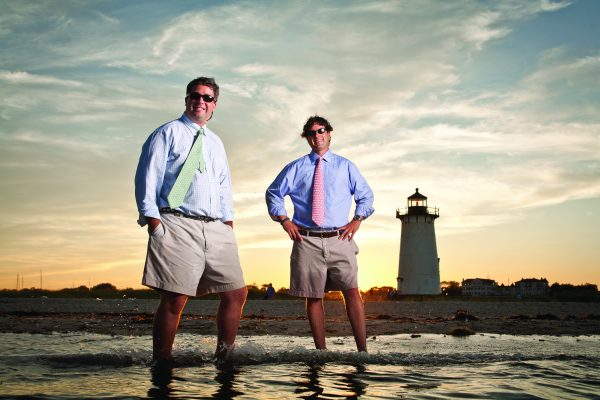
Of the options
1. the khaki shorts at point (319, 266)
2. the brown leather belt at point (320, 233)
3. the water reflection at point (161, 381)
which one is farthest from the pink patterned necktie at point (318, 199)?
the water reflection at point (161, 381)

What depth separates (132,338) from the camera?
7.77 metres

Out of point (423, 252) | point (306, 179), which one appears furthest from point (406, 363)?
point (423, 252)

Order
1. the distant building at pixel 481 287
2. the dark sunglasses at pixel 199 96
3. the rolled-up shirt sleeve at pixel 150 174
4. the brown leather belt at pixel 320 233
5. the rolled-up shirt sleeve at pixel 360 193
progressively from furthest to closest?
1. the distant building at pixel 481 287
2. the rolled-up shirt sleeve at pixel 360 193
3. the brown leather belt at pixel 320 233
4. the dark sunglasses at pixel 199 96
5. the rolled-up shirt sleeve at pixel 150 174

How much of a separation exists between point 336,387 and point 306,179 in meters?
2.64

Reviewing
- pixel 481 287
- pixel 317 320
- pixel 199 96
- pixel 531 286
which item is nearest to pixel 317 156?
pixel 199 96

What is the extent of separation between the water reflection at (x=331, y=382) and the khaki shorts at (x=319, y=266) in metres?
1.04

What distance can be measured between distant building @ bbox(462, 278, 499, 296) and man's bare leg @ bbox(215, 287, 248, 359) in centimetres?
16322

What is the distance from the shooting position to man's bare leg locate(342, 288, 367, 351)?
5778mm

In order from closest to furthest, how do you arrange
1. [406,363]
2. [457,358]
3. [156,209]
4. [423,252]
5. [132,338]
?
[156,209], [406,363], [457,358], [132,338], [423,252]

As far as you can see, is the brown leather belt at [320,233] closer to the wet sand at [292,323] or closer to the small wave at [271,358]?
the small wave at [271,358]

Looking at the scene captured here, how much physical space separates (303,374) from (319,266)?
5.13 feet

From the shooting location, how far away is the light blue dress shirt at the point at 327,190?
19.5 feet

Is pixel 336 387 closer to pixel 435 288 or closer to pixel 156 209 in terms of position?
pixel 156 209

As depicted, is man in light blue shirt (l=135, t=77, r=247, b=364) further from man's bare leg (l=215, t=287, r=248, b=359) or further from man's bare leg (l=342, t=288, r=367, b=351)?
man's bare leg (l=342, t=288, r=367, b=351)
